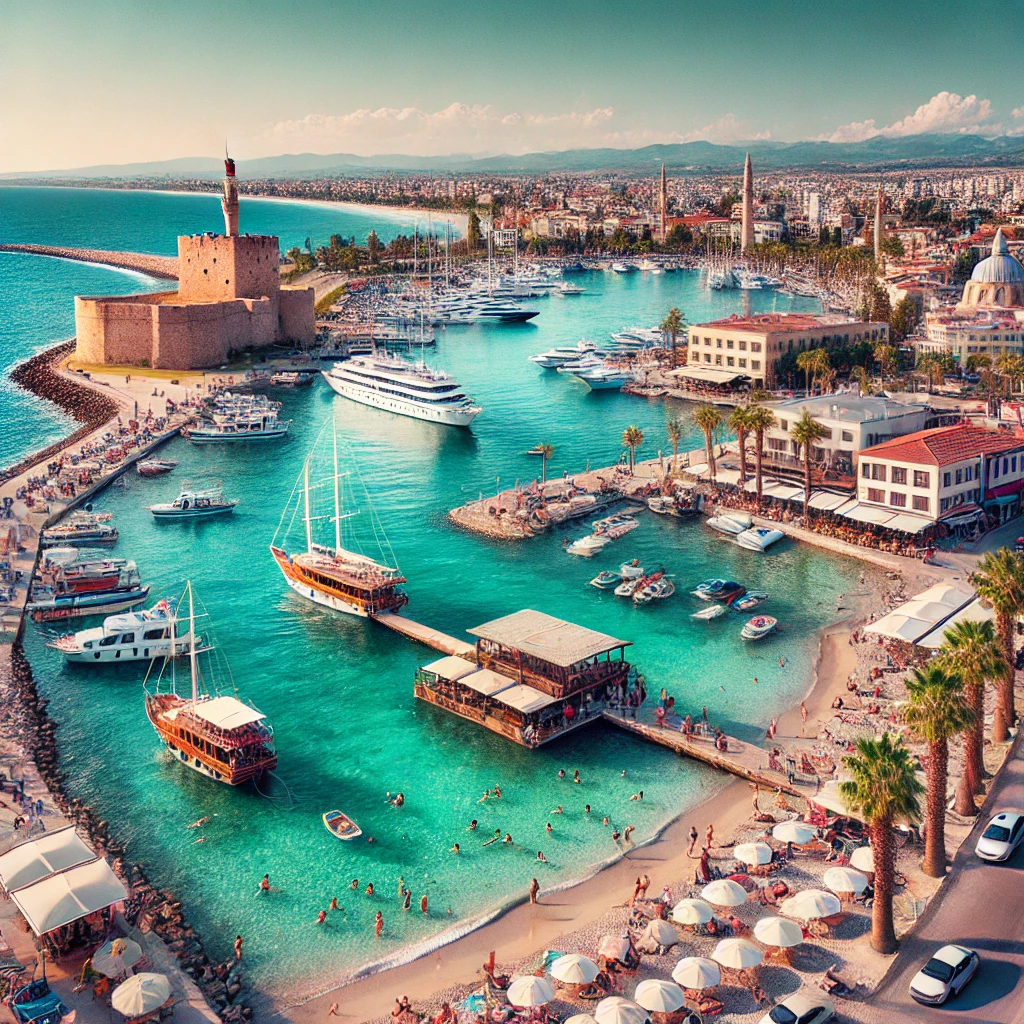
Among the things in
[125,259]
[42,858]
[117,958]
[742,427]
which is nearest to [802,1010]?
[117,958]

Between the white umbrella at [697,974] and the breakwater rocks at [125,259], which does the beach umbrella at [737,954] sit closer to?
the white umbrella at [697,974]

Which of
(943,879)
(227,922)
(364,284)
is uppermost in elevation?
(364,284)

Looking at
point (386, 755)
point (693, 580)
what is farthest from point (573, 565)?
point (386, 755)

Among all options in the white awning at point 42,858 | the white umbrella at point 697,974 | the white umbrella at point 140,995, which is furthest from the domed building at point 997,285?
the white umbrella at point 140,995

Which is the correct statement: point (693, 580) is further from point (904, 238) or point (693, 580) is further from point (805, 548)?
point (904, 238)

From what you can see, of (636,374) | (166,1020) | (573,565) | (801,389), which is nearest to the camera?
(166,1020)

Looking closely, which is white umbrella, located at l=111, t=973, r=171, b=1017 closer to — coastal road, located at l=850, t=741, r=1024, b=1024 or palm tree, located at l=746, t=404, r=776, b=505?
coastal road, located at l=850, t=741, r=1024, b=1024
